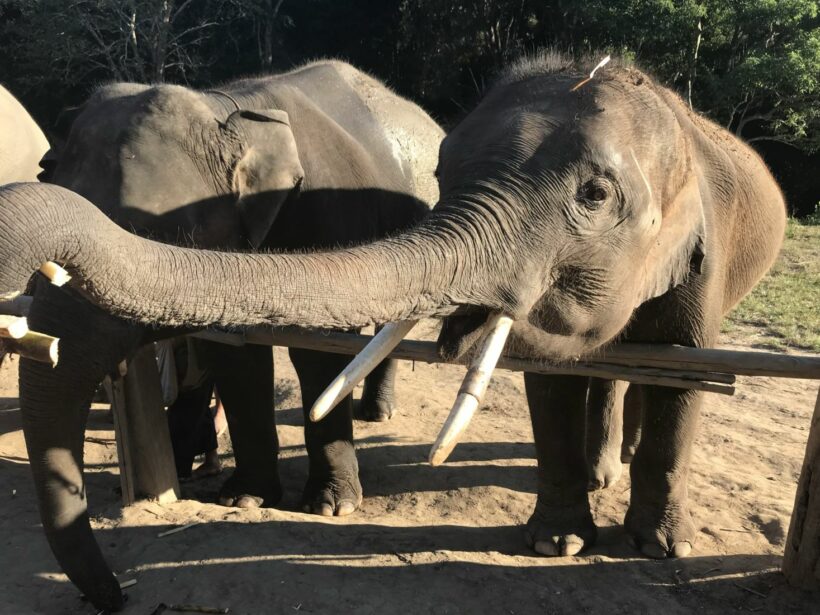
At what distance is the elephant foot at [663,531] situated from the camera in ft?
11.3

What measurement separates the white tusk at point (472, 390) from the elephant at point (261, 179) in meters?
1.40

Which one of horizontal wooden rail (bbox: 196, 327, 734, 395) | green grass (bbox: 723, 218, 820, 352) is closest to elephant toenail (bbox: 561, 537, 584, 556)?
horizontal wooden rail (bbox: 196, 327, 734, 395)

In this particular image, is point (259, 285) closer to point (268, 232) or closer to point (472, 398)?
point (472, 398)

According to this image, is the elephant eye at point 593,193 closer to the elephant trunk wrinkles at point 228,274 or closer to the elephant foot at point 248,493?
the elephant trunk wrinkles at point 228,274

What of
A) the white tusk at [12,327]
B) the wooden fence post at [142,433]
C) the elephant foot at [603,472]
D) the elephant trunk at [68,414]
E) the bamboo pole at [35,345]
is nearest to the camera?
the white tusk at [12,327]

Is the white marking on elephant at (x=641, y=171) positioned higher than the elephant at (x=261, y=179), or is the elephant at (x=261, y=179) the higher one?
the white marking on elephant at (x=641, y=171)

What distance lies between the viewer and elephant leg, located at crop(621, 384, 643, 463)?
4781 mm

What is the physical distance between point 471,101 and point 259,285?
158 cm

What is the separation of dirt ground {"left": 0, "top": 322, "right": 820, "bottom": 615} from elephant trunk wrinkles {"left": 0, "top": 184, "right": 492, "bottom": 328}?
4.88 feet

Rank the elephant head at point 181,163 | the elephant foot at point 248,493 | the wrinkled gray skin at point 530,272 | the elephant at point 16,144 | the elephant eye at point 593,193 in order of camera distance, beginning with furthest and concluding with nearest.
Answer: the elephant at point 16,144, the elephant foot at point 248,493, the elephant head at point 181,163, the elephant eye at point 593,193, the wrinkled gray skin at point 530,272

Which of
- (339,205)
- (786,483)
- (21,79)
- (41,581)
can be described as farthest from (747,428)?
(21,79)

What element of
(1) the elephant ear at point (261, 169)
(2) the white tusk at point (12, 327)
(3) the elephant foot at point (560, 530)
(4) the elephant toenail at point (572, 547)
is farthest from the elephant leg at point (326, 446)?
(2) the white tusk at point (12, 327)

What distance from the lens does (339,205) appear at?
12.8ft

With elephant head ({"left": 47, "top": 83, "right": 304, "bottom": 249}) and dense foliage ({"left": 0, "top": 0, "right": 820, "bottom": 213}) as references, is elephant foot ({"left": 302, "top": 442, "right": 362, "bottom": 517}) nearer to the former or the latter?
elephant head ({"left": 47, "top": 83, "right": 304, "bottom": 249})
